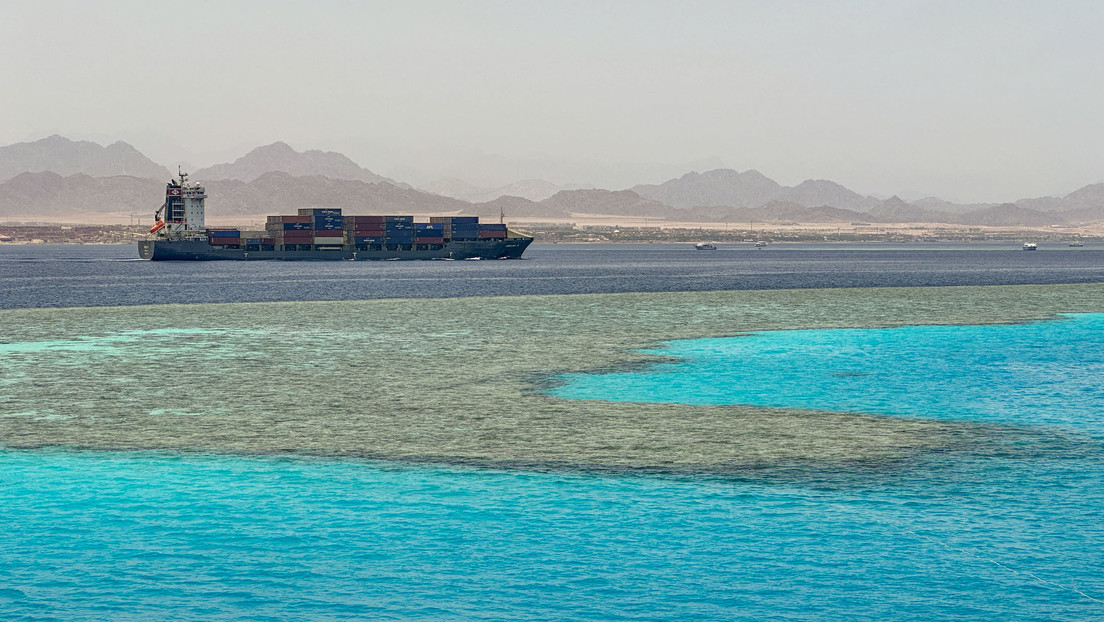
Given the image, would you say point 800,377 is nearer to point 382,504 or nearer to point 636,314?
point 382,504

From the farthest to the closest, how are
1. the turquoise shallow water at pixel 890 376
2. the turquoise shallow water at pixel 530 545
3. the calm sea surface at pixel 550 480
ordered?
1. the turquoise shallow water at pixel 890 376
2. the calm sea surface at pixel 550 480
3. the turquoise shallow water at pixel 530 545

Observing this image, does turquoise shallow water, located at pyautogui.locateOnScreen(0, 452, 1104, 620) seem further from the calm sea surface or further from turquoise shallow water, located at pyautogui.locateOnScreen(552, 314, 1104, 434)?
turquoise shallow water, located at pyautogui.locateOnScreen(552, 314, 1104, 434)

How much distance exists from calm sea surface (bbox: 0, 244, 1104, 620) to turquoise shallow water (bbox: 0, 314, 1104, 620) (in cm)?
6

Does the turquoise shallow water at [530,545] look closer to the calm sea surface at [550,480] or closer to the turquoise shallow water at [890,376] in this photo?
the calm sea surface at [550,480]

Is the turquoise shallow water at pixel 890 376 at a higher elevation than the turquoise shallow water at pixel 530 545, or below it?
higher

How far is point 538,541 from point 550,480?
3.61 meters

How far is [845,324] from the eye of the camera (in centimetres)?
5444

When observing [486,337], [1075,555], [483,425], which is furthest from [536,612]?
[486,337]

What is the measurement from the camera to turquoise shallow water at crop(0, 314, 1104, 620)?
43.1ft

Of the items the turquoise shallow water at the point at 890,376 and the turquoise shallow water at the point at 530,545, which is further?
the turquoise shallow water at the point at 890,376

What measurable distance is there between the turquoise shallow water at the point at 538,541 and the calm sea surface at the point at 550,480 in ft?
0.21

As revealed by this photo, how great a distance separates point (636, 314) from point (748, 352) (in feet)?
67.4

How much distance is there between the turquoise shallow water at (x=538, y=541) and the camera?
13148 mm

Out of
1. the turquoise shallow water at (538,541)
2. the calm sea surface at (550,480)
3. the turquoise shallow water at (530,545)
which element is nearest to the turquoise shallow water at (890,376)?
the calm sea surface at (550,480)
